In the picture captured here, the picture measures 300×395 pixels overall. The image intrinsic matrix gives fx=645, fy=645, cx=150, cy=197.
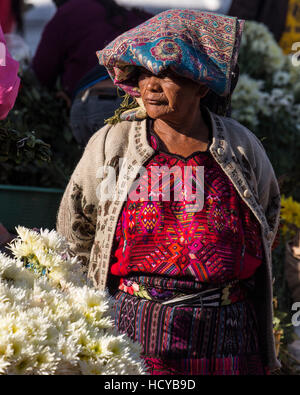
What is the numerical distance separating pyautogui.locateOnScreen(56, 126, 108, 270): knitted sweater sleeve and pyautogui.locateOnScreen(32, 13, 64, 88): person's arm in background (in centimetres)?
187

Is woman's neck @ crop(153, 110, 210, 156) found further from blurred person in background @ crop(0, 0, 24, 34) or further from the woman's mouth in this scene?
blurred person in background @ crop(0, 0, 24, 34)

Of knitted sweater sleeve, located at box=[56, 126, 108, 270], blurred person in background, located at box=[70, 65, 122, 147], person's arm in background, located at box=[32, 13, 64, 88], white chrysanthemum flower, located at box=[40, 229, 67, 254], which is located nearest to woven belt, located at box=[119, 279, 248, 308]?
knitted sweater sleeve, located at box=[56, 126, 108, 270]

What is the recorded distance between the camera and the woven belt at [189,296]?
7.64 feet

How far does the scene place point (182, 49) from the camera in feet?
7.27

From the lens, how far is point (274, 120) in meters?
5.98

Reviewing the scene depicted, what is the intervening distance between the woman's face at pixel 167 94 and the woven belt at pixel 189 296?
64 centimetres

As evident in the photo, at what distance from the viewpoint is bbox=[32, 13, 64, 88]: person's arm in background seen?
4.22 m

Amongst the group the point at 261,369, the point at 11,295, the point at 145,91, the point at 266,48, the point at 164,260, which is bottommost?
the point at 261,369

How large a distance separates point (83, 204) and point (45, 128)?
190 cm

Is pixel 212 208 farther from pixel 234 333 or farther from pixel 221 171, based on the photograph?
pixel 234 333

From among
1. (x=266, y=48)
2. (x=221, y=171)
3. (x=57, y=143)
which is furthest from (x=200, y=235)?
(x=266, y=48)

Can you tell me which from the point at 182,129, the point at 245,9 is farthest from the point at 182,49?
the point at 245,9

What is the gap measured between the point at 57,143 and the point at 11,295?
3.01 meters

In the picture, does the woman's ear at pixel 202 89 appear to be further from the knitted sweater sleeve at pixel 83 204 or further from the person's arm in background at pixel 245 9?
the person's arm in background at pixel 245 9
